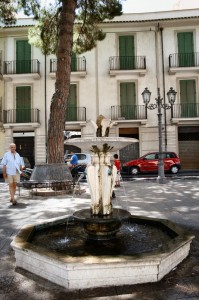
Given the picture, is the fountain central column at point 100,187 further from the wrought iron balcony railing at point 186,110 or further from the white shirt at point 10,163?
the wrought iron balcony railing at point 186,110

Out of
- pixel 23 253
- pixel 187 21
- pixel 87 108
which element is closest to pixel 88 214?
pixel 23 253

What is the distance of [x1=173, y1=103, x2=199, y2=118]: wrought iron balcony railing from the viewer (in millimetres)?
20766

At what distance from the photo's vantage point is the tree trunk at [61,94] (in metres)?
10.5

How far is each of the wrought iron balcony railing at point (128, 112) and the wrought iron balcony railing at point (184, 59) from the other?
A: 4.14m

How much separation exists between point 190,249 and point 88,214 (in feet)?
5.03

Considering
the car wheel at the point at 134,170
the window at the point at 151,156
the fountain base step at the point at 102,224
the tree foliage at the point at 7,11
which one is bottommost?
the fountain base step at the point at 102,224

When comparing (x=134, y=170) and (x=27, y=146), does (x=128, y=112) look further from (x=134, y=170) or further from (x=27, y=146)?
(x=27, y=146)

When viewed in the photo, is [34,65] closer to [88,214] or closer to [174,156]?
[174,156]

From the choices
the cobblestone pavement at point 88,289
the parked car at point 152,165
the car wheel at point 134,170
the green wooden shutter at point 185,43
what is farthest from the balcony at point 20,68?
the cobblestone pavement at point 88,289

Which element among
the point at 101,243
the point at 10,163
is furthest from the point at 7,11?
the point at 101,243

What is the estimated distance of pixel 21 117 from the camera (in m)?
21.2

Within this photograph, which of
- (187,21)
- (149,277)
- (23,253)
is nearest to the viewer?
(149,277)

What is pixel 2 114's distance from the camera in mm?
21391

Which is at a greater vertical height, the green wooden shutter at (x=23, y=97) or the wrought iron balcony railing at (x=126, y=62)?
the wrought iron balcony railing at (x=126, y=62)
